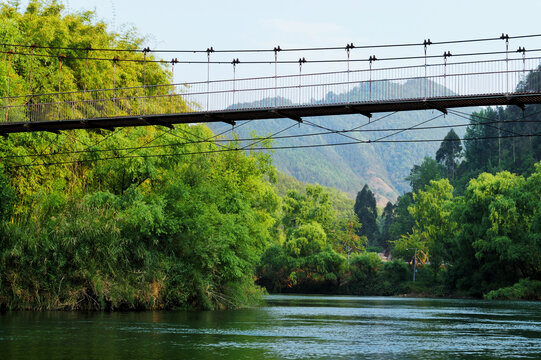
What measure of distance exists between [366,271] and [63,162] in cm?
6884

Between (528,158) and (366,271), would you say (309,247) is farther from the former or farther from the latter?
(528,158)

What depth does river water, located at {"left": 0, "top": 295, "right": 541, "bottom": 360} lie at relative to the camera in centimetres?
2042

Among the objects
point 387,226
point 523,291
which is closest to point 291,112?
point 523,291

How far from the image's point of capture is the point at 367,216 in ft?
559

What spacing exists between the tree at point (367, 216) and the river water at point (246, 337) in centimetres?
13104

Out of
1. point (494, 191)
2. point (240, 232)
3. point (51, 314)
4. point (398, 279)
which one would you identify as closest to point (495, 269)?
point (494, 191)

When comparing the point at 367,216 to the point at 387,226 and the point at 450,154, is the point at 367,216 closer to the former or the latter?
the point at 387,226

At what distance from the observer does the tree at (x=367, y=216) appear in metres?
168

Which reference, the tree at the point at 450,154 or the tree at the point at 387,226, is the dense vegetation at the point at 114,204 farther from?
the tree at the point at 387,226

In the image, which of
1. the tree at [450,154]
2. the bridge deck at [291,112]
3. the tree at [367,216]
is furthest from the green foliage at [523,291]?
the tree at [367,216]

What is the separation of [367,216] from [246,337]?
14621 cm

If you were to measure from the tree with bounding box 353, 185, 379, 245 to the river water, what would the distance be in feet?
430

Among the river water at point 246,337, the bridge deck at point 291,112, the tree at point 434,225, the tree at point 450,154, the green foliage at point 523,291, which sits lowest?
the green foliage at point 523,291

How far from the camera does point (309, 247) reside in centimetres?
9931
